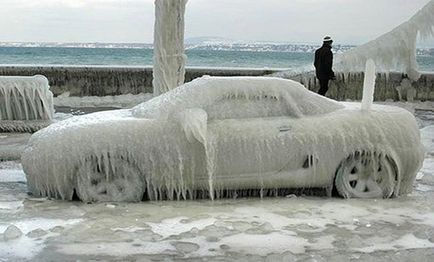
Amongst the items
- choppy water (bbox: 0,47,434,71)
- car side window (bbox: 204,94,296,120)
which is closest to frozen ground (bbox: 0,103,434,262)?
car side window (bbox: 204,94,296,120)

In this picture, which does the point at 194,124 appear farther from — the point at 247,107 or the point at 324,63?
the point at 324,63

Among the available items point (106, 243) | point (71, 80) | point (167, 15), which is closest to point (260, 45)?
point (71, 80)

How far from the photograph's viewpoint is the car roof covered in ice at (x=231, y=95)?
23.6 feet

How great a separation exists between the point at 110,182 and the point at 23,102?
7865mm

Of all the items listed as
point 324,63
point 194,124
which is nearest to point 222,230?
point 194,124

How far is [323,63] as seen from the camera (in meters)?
16.6

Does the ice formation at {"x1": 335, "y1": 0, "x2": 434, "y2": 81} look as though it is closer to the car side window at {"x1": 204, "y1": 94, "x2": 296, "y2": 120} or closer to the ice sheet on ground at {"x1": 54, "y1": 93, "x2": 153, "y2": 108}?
the car side window at {"x1": 204, "y1": 94, "x2": 296, "y2": 120}

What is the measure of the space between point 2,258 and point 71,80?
55.9 feet

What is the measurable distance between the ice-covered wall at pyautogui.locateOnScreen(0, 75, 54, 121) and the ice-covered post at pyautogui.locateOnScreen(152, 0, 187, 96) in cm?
325

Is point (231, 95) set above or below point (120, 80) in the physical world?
above

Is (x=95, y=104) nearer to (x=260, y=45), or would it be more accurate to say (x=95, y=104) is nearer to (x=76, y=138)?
(x=76, y=138)

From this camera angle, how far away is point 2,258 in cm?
497

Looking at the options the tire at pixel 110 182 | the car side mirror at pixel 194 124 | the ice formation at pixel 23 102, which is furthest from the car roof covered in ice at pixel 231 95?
the ice formation at pixel 23 102

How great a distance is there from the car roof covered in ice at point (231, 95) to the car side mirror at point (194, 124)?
0.53ft
